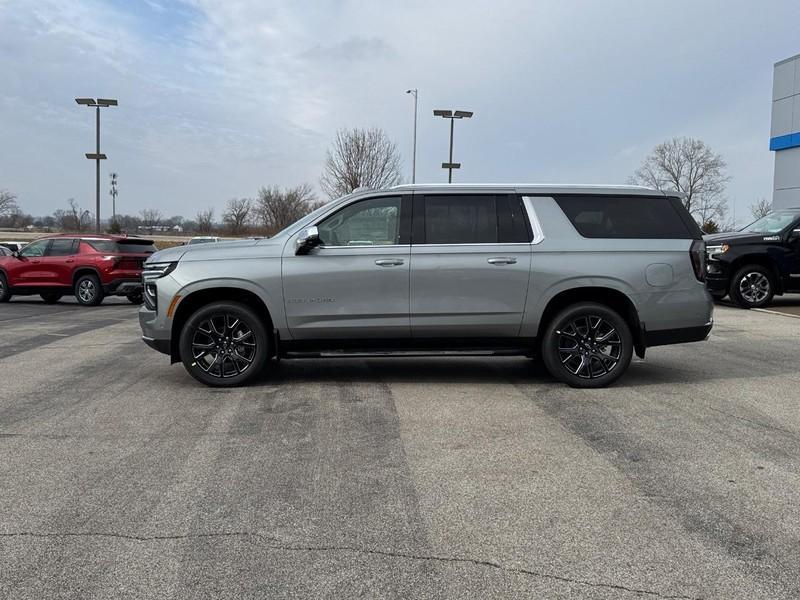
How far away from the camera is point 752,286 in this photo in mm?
13633

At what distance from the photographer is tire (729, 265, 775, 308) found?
1350 cm

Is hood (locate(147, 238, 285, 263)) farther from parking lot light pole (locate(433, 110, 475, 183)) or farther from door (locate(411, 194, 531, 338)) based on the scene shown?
parking lot light pole (locate(433, 110, 475, 183))

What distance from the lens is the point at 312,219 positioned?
6.55 metres

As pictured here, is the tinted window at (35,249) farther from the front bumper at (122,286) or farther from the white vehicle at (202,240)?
the white vehicle at (202,240)

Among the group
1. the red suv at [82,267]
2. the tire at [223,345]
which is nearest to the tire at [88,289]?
the red suv at [82,267]

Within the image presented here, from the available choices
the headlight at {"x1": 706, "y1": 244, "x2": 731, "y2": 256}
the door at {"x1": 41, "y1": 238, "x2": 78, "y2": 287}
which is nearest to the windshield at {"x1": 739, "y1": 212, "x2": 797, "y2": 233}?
the headlight at {"x1": 706, "y1": 244, "x2": 731, "y2": 256}

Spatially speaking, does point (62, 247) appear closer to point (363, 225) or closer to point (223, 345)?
point (223, 345)

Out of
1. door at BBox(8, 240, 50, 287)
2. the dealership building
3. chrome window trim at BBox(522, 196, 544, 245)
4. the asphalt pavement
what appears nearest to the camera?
the asphalt pavement

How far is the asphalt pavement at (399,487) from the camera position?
2.97 m

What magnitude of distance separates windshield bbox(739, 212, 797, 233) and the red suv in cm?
1347

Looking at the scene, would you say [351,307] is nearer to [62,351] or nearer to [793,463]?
[793,463]

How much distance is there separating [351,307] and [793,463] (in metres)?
3.71

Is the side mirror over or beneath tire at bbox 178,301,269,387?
over

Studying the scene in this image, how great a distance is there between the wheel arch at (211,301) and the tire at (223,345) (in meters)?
0.08
